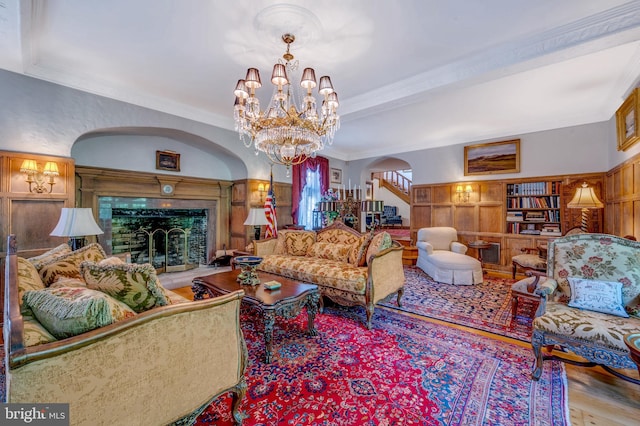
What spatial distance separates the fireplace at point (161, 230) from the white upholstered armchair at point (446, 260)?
4218 mm

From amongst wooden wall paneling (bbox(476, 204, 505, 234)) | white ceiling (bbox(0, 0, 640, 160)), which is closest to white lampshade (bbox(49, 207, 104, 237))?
white ceiling (bbox(0, 0, 640, 160))

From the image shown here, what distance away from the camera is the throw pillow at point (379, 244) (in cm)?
327

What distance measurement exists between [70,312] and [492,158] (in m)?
6.57

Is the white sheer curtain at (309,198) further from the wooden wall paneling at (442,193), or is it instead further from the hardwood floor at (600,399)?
the hardwood floor at (600,399)

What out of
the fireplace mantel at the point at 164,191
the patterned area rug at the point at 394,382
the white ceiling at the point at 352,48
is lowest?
the patterned area rug at the point at 394,382

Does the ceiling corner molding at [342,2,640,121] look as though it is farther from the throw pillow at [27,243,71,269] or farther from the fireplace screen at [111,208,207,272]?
the fireplace screen at [111,208,207,272]

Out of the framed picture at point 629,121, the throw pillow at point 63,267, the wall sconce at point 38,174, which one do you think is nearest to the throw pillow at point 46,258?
the throw pillow at point 63,267

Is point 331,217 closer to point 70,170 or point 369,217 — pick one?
point 369,217

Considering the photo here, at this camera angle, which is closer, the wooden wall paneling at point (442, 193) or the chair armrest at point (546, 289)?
the chair armrest at point (546, 289)

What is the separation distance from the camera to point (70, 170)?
10.8ft

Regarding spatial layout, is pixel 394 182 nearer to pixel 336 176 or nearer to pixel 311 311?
pixel 336 176

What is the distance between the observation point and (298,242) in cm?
434

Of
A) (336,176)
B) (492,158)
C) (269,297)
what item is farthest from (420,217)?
(269,297)

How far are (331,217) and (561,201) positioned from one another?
4.20 m
